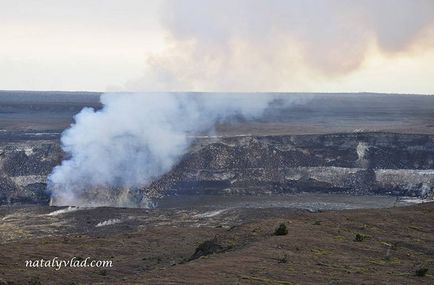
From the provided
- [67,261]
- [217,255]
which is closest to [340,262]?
[217,255]

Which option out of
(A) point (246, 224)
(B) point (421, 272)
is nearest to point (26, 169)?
(A) point (246, 224)

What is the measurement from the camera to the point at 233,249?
34.2 meters

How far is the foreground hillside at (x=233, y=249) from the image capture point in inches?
1125

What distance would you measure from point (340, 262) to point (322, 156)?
173 feet

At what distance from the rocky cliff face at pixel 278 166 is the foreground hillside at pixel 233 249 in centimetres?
1661

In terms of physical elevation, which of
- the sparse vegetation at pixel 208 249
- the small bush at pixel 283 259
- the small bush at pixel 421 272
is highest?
the small bush at pixel 283 259

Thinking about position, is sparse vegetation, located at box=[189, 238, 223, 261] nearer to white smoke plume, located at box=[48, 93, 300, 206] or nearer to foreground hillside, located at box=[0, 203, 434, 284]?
foreground hillside, located at box=[0, 203, 434, 284]

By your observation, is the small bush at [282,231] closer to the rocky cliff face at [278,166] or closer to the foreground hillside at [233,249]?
the foreground hillside at [233,249]

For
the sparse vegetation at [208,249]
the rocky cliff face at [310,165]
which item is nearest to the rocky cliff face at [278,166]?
the rocky cliff face at [310,165]

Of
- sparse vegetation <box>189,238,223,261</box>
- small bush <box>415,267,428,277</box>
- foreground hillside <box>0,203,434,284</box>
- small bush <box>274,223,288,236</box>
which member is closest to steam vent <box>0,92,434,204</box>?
foreground hillside <box>0,203,434,284</box>

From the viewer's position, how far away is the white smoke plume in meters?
66.7

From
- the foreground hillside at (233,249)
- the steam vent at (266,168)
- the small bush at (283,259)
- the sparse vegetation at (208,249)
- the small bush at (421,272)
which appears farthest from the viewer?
the steam vent at (266,168)

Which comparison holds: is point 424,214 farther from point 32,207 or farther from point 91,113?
point 91,113

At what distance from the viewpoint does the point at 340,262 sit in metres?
31.5
